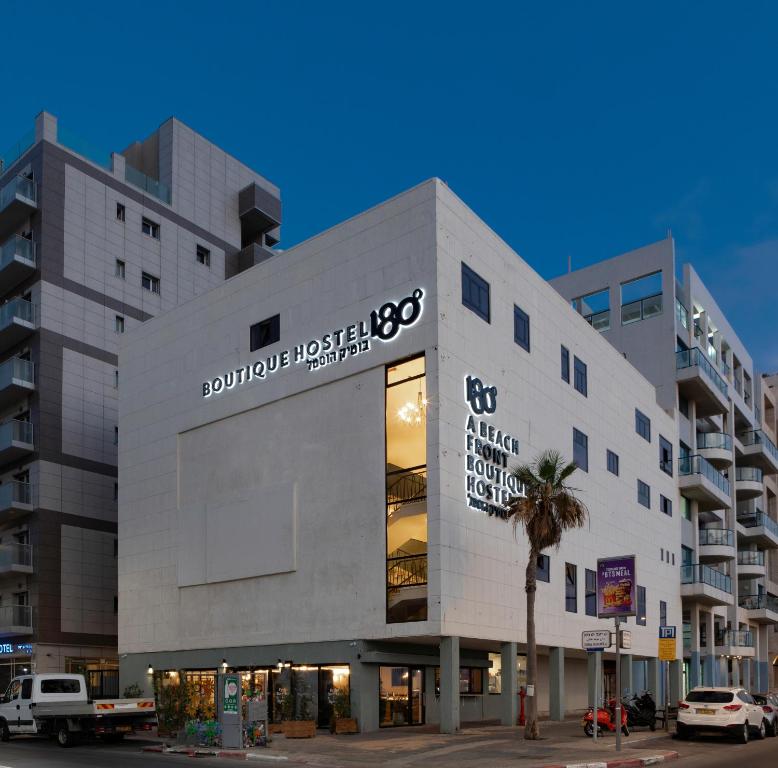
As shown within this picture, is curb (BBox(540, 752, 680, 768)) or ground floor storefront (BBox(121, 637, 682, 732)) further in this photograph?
ground floor storefront (BBox(121, 637, 682, 732))

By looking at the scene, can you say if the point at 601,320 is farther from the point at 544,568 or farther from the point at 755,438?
the point at 544,568

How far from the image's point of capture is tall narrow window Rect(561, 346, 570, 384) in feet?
141

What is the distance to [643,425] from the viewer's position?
5353 centimetres

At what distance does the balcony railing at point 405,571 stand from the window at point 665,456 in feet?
90.8

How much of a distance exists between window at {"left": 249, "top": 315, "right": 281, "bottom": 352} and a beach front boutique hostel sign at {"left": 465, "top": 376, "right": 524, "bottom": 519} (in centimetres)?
835

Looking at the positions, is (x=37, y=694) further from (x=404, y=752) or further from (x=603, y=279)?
(x=603, y=279)

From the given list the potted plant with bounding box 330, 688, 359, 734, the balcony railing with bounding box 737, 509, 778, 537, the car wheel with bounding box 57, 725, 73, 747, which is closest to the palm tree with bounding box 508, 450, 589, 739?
the potted plant with bounding box 330, 688, 359, 734

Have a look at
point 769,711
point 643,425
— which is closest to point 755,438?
point 643,425

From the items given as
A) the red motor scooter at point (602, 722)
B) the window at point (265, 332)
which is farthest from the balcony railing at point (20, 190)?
the red motor scooter at point (602, 722)

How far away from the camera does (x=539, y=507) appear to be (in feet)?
99.0

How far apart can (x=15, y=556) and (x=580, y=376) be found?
92.1 feet

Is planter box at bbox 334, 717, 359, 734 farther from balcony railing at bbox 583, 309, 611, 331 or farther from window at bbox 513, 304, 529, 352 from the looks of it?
balcony railing at bbox 583, 309, 611, 331

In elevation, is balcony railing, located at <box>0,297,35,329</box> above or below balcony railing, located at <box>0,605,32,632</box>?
above

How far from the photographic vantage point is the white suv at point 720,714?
30625mm
